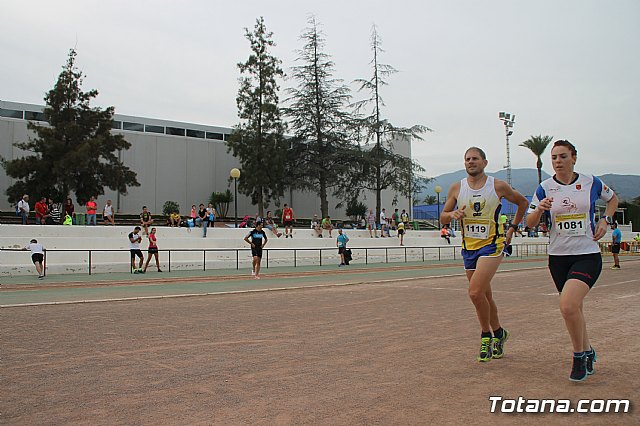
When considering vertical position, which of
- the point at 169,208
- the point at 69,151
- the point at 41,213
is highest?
the point at 69,151

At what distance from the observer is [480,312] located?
5.73 metres

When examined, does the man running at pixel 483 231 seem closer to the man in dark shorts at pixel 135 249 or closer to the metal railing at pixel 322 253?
the man in dark shorts at pixel 135 249


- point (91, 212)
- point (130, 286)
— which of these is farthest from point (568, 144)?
point (91, 212)

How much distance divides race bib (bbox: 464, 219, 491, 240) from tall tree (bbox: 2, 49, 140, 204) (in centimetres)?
3194

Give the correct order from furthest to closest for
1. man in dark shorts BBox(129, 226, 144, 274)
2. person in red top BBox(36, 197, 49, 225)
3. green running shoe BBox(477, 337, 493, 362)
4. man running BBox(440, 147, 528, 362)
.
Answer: person in red top BBox(36, 197, 49, 225)
man in dark shorts BBox(129, 226, 144, 274)
man running BBox(440, 147, 528, 362)
green running shoe BBox(477, 337, 493, 362)

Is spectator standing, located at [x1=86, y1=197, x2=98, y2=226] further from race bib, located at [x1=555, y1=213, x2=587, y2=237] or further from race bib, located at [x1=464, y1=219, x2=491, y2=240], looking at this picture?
race bib, located at [x1=555, y1=213, x2=587, y2=237]

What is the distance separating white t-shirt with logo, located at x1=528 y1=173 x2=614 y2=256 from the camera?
5.12 meters

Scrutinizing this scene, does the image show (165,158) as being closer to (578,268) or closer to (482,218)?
(482,218)

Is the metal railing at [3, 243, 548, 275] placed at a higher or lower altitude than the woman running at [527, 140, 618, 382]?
lower

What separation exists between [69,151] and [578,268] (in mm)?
34502

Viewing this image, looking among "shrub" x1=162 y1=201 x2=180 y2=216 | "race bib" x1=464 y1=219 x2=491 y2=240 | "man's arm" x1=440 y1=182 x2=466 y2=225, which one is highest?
"shrub" x1=162 y1=201 x2=180 y2=216

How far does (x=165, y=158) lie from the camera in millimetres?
47344

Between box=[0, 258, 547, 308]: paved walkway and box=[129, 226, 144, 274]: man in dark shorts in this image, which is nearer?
box=[0, 258, 547, 308]: paved walkway

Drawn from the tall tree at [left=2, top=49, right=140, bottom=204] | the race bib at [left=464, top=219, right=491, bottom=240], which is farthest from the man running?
the tall tree at [left=2, top=49, right=140, bottom=204]
